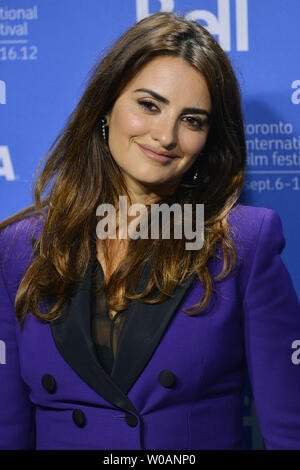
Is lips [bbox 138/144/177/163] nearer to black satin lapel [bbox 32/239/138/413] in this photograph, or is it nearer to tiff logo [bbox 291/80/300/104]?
black satin lapel [bbox 32/239/138/413]

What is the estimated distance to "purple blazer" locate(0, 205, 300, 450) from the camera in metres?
1.38

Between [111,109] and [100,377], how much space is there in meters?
0.64

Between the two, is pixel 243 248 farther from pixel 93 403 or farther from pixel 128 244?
pixel 93 403

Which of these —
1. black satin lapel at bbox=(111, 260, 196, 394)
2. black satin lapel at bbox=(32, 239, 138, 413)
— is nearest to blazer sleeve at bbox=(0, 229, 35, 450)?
black satin lapel at bbox=(32, 239, 138, 413)

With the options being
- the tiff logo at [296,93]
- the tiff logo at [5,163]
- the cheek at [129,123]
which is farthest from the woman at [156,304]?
the tiff logo at [5,163]

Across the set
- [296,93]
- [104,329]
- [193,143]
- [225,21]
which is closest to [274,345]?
[104,329]

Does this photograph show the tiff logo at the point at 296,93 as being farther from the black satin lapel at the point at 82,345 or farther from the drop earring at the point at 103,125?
the black satin lapel at the point at 82,345

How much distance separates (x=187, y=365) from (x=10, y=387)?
0.46 meters

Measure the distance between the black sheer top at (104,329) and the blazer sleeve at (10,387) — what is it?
22cm

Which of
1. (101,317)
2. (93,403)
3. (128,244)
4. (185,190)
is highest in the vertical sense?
(185,190)

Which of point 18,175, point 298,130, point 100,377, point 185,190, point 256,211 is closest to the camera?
point 100,377

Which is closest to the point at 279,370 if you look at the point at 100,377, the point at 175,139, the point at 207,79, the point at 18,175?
the point at 100,377

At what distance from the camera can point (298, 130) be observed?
1762mm

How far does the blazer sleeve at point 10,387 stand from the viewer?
1.53 metres
